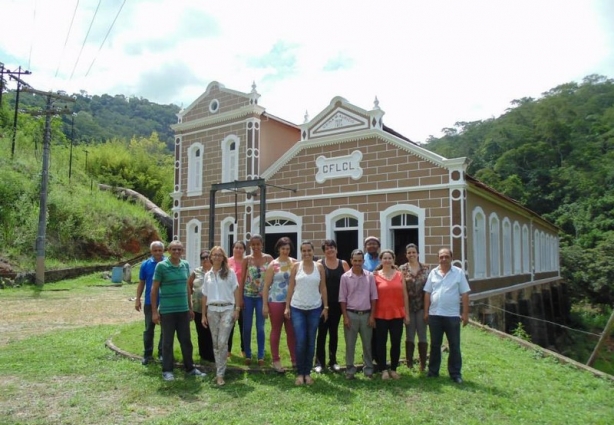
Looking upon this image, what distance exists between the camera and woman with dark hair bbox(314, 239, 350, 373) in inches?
268

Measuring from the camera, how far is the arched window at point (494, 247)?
16377mm

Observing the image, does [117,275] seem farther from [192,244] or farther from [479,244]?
[479,244]

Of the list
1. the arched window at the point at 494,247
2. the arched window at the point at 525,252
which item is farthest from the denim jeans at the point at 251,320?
the arched window at the point at 525,252

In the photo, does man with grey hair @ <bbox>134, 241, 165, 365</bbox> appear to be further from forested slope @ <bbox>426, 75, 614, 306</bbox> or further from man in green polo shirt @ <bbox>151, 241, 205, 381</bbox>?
forested slope @ <bbox>426, 75, 614, 306</bbox>

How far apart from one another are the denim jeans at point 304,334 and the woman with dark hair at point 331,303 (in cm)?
37

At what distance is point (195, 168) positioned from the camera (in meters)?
19.8

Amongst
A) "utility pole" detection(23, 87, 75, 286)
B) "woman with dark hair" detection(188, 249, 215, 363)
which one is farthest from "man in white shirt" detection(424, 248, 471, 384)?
"utility pole" detection(23, 87, 75, 286)

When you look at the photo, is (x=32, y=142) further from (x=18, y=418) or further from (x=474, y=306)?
(x=18, y=418)

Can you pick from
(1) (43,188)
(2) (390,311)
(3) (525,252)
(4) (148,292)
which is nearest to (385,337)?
(2) (390,311)

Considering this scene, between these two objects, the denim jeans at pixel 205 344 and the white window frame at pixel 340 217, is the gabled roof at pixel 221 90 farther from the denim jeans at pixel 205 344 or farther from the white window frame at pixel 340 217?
the denim jeans at pixel 205 344

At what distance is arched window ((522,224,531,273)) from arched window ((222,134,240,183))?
11.8 m

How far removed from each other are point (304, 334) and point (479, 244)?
34.1ft

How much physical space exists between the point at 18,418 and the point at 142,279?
8.57ft

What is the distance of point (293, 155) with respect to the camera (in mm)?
16875
